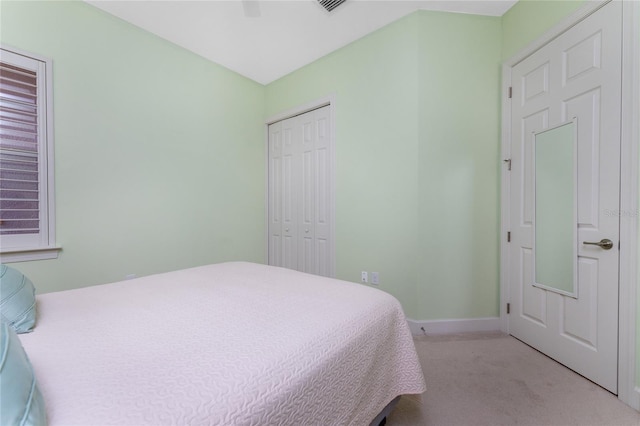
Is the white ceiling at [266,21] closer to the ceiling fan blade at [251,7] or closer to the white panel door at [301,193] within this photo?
the ceiling fan blade at [251,7]

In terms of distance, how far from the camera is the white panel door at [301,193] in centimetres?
301

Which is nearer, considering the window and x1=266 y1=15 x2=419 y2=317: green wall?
the window

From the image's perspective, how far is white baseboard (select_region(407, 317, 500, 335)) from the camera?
7.54 ft

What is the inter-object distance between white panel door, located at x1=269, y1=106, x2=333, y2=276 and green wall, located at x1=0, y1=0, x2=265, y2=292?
0.44m

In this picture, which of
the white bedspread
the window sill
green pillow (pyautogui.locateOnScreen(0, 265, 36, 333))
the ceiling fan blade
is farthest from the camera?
the ceiling fan blade

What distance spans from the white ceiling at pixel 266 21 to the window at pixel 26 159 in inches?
31.7

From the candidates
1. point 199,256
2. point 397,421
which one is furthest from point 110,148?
point 397,421

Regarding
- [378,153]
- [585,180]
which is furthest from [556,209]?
[378,153]

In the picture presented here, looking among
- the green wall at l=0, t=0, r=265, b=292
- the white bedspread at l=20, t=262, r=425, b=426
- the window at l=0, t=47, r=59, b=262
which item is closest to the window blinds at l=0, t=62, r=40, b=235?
the window at l=0, t=47, r=59, b=262

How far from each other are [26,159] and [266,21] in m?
2.19

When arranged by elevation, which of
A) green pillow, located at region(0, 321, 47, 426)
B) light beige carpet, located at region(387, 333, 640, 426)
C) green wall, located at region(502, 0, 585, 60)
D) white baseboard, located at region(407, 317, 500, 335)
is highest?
green wall, located at region(502, 0, 585, 60)

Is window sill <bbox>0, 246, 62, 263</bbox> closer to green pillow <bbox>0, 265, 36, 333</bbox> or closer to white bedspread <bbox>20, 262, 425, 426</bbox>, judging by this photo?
white bedspread <bbox>20, 262, 425, 426</bbox>

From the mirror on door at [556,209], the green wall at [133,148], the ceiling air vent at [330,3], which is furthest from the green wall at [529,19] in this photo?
the green wall at [133,148]

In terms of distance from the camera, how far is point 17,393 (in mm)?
499
